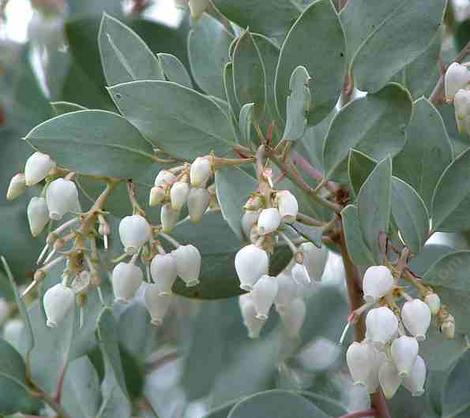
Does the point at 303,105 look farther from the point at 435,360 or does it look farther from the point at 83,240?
the point at 435,360

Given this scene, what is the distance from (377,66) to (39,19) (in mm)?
1149

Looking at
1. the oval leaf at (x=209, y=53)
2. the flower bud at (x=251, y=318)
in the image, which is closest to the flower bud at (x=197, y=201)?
the oval leaf at (x=209, y=53)

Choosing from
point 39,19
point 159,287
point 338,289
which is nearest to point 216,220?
Answer: point 159,287

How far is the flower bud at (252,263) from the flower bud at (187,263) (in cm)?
13

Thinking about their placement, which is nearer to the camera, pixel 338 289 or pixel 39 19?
Result: pixel 338 289

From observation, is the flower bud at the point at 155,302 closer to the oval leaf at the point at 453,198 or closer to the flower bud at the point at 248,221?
the flower bud at the point at 248,221

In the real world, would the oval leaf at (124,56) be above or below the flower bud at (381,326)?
above

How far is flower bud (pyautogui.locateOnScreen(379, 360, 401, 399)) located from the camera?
1.04 metres

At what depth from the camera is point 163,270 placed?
1.14 m

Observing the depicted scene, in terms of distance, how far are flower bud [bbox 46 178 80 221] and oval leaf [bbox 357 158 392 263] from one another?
31cm

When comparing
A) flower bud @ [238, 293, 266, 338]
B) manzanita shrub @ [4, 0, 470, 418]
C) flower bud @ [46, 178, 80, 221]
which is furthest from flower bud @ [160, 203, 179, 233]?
flower bud @ [238, 293, 266, 338]

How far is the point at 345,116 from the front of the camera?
114 centimetres

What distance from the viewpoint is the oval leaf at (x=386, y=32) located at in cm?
113

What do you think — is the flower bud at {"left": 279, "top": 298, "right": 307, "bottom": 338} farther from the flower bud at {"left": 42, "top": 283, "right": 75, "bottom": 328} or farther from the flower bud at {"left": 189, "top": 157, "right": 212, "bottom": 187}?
the flower bud at {"left": 189, "top": 157, "right": 212, "bottom": 187}
